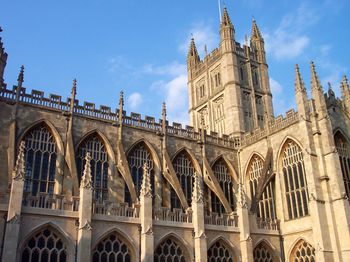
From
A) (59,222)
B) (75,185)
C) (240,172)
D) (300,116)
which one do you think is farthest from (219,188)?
(59,222)

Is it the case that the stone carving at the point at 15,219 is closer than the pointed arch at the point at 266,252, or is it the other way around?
the stone carving at the point at 15,219

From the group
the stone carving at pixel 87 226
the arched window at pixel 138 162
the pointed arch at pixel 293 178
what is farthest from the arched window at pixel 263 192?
the stone carving at pixel 87 226

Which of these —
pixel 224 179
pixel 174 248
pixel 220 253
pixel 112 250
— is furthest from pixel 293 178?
pixel 112 250

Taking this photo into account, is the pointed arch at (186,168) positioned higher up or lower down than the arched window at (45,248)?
higher up

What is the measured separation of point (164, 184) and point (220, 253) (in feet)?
22.2

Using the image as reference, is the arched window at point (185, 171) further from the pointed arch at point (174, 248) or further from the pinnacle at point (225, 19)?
the pinnacle at point (225, 19)

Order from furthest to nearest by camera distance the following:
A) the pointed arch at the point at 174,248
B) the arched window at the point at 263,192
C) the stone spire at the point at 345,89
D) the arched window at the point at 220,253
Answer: the stone spire at the point at 345,89, the arched window at the point at 263,192, the arched window at the point at 220,253, the pointed arch at the point at 174,248

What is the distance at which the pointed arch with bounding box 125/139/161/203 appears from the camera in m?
28.4

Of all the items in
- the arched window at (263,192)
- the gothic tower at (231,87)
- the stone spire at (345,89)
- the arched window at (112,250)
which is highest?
the gothic tower at (231,87)

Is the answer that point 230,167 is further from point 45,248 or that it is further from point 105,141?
point 45,248

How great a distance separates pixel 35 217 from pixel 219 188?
14.2 m

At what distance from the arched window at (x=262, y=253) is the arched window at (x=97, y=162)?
33.7 ft

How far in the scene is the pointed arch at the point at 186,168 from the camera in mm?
30406

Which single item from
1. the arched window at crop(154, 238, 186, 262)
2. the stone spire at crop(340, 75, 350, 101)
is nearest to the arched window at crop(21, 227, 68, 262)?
the arched window at crop(154, 238, 186, 262)
